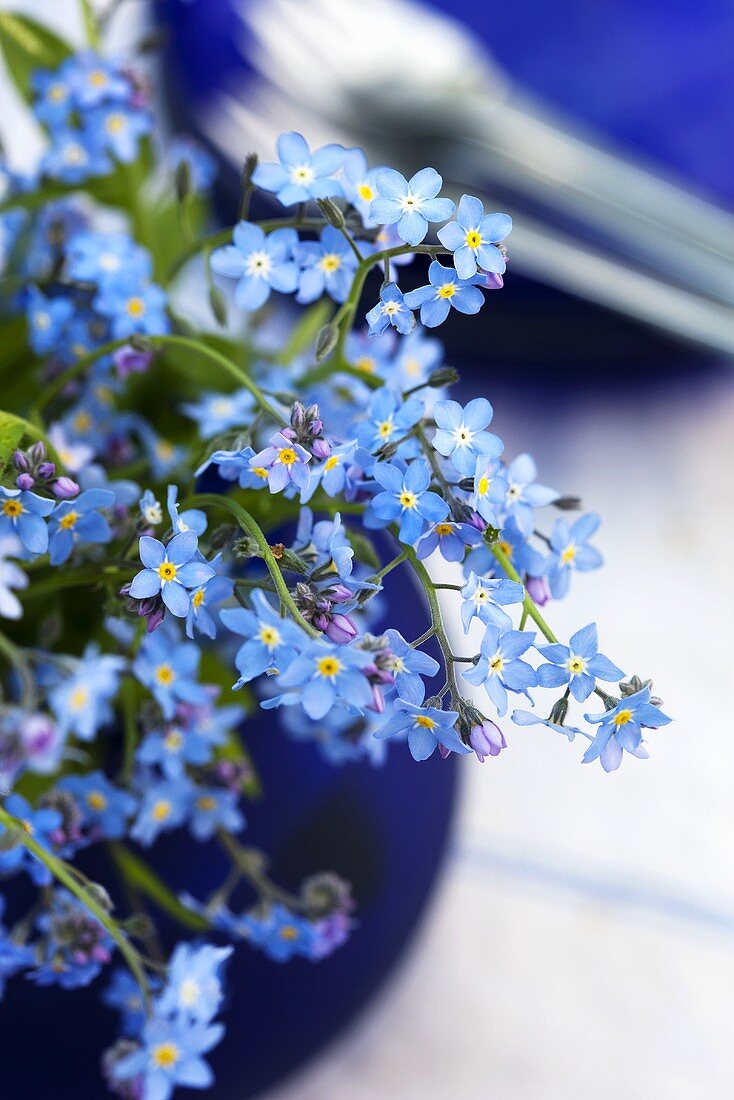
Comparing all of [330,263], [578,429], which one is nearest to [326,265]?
[330,263]

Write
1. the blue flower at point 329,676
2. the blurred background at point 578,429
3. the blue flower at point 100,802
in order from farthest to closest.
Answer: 1. the blurred background at point 578,429
2. the blue flower at point 100,802
3. the blue flower at point 329,676

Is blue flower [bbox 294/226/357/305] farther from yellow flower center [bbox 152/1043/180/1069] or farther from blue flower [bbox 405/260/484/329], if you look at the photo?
yellow flower center [bbox 152/1043/180/1069]

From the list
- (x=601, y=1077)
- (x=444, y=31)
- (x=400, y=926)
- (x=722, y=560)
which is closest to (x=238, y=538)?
(x=400, y=926)

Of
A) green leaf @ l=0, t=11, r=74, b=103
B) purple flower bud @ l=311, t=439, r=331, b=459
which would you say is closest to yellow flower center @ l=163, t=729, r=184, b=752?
purple flower bud @ l=311, t=439, r=331, b=459

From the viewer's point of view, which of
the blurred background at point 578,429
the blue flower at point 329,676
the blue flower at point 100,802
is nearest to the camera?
the blue flower at point 329,676

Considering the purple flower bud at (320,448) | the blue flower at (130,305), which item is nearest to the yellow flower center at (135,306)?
the blue flower at (130,305)

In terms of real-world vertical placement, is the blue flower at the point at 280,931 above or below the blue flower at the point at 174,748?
below

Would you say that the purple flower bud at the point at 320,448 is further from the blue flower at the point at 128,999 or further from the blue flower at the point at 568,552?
the blue flower at the point at 128,999

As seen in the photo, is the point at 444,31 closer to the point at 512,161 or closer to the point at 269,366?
the point at 512,161
